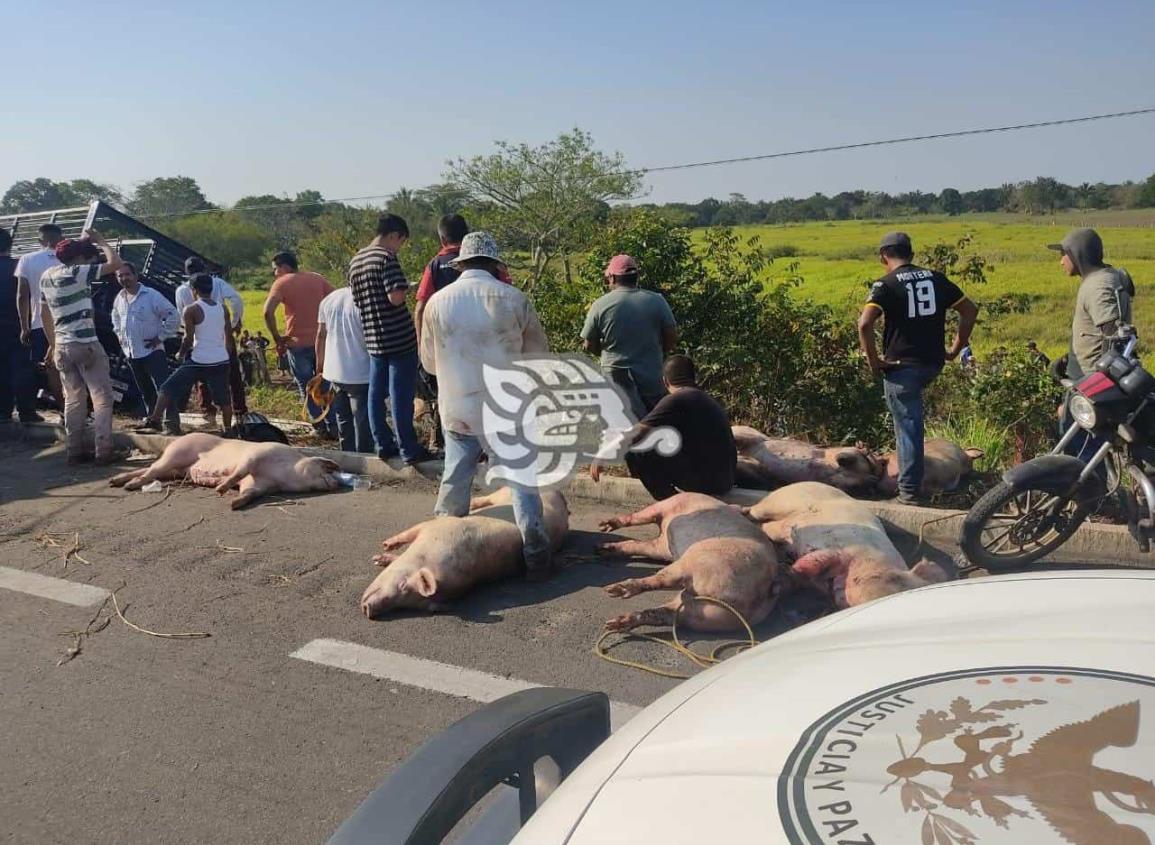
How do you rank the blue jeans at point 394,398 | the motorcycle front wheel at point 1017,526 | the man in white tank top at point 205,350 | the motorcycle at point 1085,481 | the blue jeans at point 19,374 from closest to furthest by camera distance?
the motorcycle at point 1085,481 → the motorcycle front wheel at point 1017,526 → the blue jeans at point 394,398 → the man in white tank top at point 205,350 → the blue jeans at point 19,374

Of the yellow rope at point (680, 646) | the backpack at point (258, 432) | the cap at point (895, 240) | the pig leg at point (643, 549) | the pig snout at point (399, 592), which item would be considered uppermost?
the cap at point (895, 240)

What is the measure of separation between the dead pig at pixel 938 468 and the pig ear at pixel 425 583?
3273mm

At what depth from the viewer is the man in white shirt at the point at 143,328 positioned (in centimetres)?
890

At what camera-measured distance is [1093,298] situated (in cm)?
545

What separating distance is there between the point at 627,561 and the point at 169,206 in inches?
3073

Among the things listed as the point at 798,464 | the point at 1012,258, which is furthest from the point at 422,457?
the point at 1012,258

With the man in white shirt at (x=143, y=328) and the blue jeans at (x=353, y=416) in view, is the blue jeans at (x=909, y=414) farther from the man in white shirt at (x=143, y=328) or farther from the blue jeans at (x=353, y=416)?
the man in white shirt at (x=143, y=328)

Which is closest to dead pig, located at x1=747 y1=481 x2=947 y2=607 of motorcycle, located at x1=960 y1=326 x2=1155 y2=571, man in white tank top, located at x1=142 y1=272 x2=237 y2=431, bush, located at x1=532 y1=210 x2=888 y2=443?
motorcycle, located at x1=960 y1=326 x2=1155 y2=571

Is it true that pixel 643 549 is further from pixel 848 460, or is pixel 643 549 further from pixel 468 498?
pixel 848 460

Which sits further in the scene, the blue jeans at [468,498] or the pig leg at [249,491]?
the pig leg at [249,491]

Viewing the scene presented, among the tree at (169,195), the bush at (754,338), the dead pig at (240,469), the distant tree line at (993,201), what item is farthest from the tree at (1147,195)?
the tree at (169,195)

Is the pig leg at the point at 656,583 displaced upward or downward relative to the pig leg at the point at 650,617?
upward

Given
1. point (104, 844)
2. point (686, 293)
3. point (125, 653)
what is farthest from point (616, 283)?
point (104, 844)

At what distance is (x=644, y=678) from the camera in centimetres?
392
